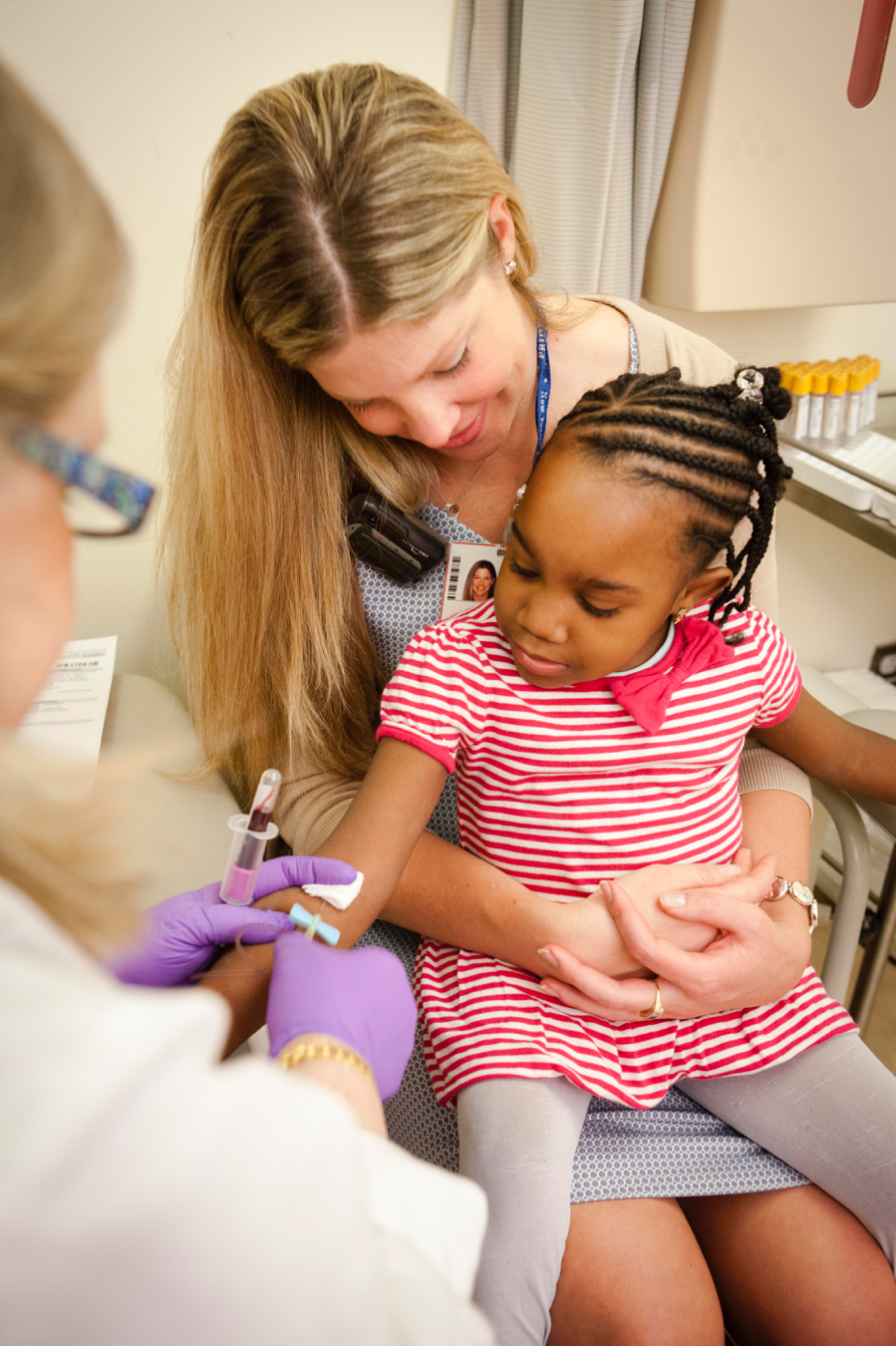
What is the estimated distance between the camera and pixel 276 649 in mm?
1293

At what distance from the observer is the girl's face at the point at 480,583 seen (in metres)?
1.31

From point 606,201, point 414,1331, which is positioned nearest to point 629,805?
point 414,1331

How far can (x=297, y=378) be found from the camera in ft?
4.10

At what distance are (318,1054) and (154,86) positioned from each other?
1.46 meters

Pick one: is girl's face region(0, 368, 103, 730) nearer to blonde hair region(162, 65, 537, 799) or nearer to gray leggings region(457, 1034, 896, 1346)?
blonde hair region(162, 65, 537, 799)

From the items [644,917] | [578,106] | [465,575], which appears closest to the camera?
[644,917]

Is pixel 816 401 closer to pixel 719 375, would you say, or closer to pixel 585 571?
pixel 719 375

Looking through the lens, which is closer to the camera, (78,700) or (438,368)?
(438,368)

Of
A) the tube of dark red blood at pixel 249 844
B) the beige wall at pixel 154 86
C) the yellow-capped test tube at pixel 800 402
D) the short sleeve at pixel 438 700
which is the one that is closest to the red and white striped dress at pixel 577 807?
the short sleeve at pixel 438 700

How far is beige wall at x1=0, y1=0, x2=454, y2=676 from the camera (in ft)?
4.59

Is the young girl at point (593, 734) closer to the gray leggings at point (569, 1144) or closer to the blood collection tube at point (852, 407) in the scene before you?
the gray leggings at point (569, 1144)

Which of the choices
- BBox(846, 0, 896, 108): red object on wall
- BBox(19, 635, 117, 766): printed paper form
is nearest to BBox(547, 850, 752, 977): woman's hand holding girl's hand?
BBox(19, 635, 117, 766): printed paper form

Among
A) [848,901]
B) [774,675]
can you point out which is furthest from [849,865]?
[774,675]

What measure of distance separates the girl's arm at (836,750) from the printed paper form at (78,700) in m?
0.95
